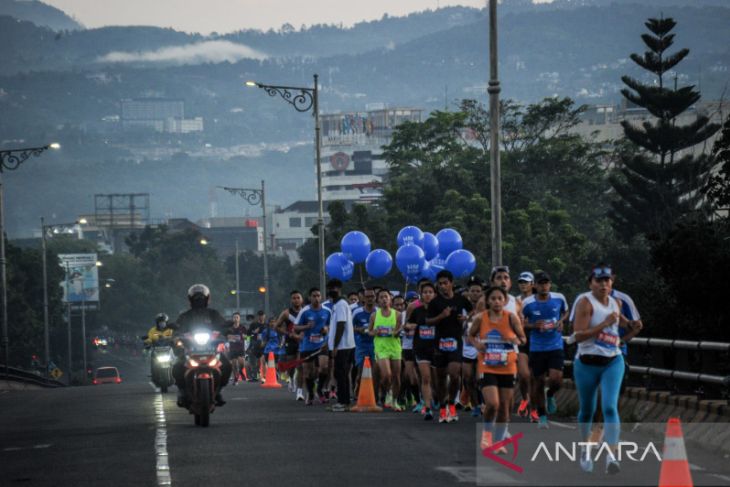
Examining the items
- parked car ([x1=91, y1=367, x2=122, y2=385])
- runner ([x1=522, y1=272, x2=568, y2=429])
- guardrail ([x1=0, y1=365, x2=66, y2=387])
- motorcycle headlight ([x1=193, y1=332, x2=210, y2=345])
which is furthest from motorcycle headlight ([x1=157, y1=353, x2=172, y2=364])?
parked car ([x1=91, y1=367, x2=122, y2=385])

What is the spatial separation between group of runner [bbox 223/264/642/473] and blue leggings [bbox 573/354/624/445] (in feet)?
0.04

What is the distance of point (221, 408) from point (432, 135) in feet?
256

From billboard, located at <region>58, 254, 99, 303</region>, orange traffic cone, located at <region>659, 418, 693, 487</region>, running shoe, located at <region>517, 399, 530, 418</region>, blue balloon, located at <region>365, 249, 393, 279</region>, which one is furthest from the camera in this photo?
billboard, located at <region>58, 254, 99, 303</region>

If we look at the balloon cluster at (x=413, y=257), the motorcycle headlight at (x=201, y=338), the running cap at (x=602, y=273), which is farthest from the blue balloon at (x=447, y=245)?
the running cap at (x=602, y=273)

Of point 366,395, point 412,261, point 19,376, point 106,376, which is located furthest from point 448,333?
point 106,376

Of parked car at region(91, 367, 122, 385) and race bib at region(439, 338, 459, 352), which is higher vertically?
race bib at region(439, 338, 459, 352)

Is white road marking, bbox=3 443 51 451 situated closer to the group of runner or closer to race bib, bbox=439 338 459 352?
the group of runner

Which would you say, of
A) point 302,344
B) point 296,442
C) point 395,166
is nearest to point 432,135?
point 395,166

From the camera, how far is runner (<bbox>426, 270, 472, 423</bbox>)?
20.8m

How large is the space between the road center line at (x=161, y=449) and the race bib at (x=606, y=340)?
399 centimetres

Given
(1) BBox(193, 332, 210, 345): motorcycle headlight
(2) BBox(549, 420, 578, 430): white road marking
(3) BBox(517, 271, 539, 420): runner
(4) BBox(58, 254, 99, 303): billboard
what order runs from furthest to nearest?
(4) BBox(58, 254, 99, 303): billboard
(3) BBox(517, 271, 539, 420): runner
(1) BBox(193, 332, 210, 345): motorcycle headlight
(2) BBox(549, 420, 578, 430): white road marking

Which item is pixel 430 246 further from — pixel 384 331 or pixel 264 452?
Result: pixel 264 452

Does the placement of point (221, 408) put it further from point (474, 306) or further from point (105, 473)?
point (105, 473)

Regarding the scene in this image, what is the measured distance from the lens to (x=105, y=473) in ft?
50.4
